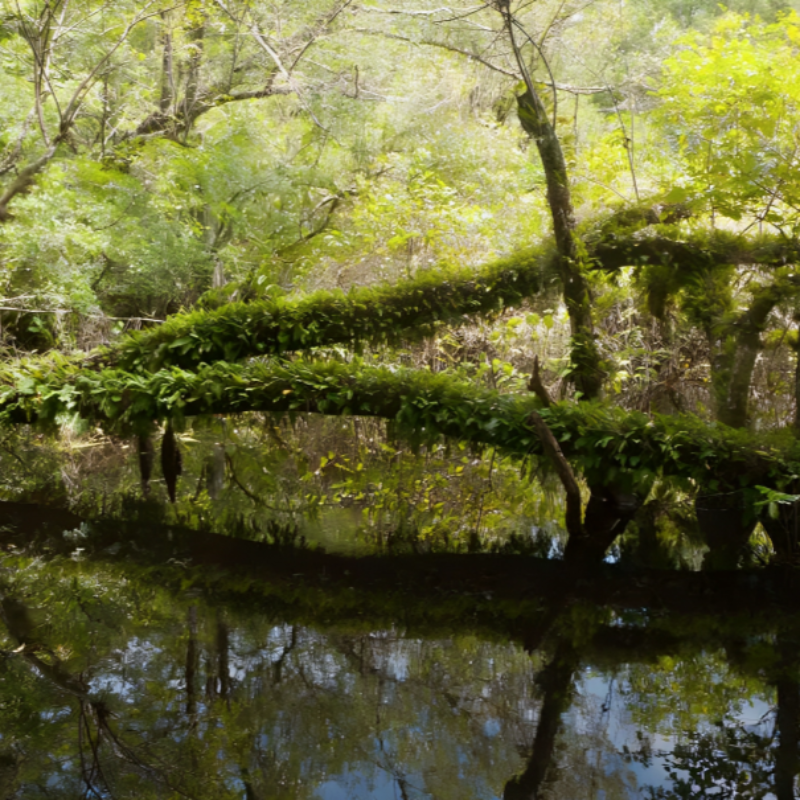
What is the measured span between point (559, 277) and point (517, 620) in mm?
2776

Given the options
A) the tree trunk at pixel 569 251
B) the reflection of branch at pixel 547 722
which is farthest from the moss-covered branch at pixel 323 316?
the reflection of branch at pixel 547 722

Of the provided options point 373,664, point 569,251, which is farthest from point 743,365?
point 373,664

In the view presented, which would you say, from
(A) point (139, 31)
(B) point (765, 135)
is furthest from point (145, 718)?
(A) point (139, 31)

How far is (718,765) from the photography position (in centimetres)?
217

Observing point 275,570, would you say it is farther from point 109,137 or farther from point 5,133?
point 109,137

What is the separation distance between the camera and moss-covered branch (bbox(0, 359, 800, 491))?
4.03 m

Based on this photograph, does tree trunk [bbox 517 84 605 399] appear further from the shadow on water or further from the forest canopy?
the shadow on water

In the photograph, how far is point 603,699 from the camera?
8.35ft

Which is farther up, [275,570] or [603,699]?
[603,699]

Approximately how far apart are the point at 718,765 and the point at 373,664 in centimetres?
125

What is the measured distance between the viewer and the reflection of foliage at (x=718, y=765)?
2051 mm

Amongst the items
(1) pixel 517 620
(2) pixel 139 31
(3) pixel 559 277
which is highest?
(2) pixel 139 31

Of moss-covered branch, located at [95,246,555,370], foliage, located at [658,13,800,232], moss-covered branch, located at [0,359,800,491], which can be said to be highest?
foliage, located at [658,13,800,232]

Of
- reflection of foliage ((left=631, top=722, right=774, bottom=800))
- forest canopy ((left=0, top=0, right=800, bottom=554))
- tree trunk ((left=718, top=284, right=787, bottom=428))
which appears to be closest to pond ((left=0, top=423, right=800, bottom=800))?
reflection of foliage ((left=631, top=722, right=774, bottom=800))
